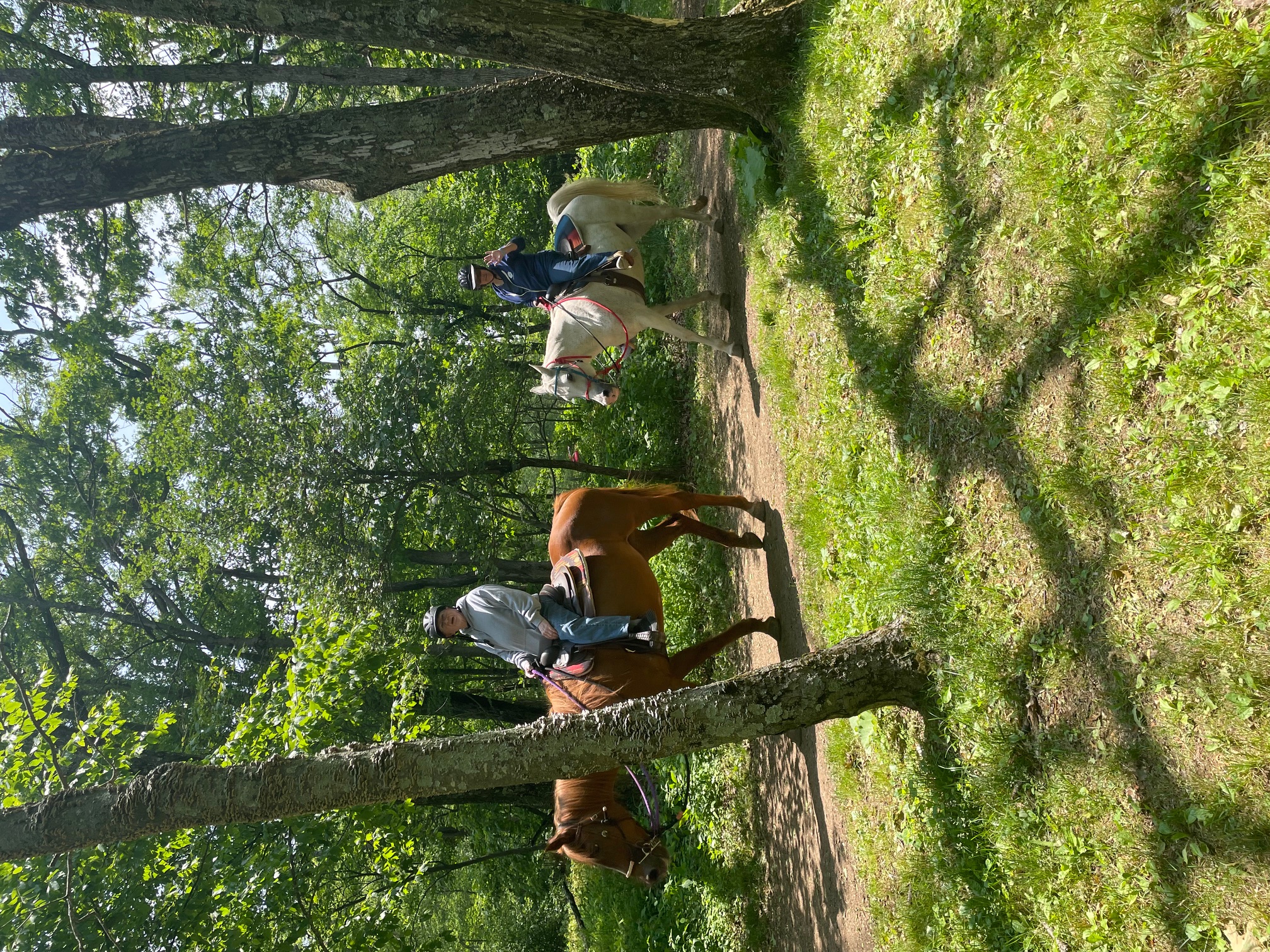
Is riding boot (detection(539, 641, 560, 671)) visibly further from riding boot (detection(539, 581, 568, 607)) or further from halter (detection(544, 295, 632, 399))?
halter (detection(544, 295, 632, 399))

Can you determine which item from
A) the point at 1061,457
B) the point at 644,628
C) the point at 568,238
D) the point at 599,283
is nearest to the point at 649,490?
the point at 644,628

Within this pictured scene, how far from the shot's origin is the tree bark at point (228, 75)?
30.8 feet

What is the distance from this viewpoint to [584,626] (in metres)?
6.23

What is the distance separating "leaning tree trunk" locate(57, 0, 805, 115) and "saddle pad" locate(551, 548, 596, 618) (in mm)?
3618

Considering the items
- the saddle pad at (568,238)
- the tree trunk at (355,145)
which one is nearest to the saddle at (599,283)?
the saddle pad at (568,238)

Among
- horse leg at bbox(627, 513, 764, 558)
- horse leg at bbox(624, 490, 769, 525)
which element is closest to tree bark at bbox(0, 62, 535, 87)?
horse leg at bbox(624, 490, 769, 525)

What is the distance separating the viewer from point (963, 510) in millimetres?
4273

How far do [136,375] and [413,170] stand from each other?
11639mm

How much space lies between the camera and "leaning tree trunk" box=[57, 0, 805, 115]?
493 cm

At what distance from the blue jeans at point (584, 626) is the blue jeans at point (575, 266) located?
294cm

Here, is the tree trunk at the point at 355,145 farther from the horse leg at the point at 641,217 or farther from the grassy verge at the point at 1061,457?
the grassy verge at the point at 1061,457

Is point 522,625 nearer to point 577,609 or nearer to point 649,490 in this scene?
point 577,609

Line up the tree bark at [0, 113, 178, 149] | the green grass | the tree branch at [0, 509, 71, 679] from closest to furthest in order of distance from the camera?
1. the tree bark at [0, 113, 178, 149]
2. the green grass
3. the tree branch at [0, 509, 71, 679]

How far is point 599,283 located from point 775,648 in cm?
400
